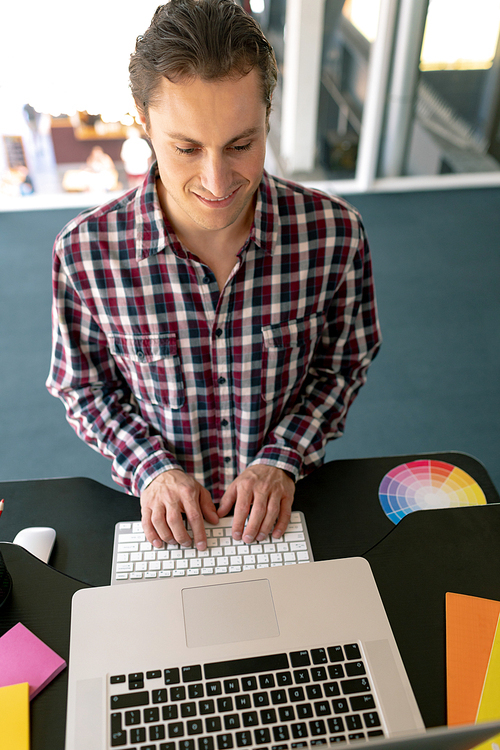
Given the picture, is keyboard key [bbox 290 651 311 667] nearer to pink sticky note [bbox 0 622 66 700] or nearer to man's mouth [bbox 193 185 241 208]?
pink sticky note [bbox 0 622 66 700]

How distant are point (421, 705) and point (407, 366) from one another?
2.06 meters

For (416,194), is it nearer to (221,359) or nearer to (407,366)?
(407,366)

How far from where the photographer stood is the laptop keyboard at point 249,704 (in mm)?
653

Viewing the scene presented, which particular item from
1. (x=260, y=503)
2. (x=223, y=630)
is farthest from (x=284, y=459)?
(x=223, y=630)

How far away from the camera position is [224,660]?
0.72 metres

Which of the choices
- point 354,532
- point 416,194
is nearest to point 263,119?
point 354,532

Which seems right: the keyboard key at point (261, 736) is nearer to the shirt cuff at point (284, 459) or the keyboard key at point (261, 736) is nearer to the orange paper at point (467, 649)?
the orange paper at point (467, 649)

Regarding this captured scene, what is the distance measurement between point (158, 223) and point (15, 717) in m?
0.74

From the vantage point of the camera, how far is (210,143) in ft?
2.72

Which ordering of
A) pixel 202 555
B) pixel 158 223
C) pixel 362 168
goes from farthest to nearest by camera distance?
pixel 362 168, pixel 158 223, pixel 202 555

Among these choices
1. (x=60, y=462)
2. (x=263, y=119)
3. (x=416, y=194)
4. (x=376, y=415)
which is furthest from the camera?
(x=416, y=194)

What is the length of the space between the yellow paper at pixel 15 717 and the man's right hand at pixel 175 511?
27cm

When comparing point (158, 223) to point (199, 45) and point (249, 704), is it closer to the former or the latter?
point (199, 45)

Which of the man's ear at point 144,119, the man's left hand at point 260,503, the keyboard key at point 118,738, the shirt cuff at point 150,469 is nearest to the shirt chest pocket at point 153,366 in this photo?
the shirt cuff at point 150,469
